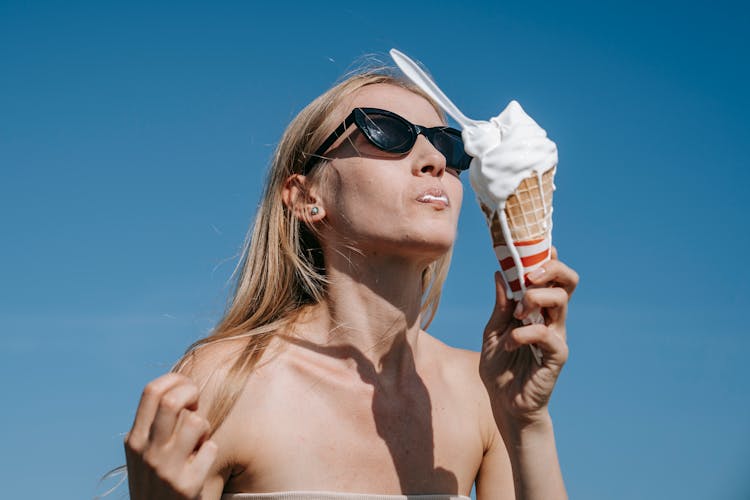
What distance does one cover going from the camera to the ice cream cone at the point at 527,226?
3.41 metres

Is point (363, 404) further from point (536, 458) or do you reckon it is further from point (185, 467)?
point (185, 467)

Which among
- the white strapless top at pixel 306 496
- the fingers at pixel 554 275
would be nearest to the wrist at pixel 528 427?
the fingers at pixel 554 275

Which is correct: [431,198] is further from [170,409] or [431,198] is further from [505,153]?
[170,409]

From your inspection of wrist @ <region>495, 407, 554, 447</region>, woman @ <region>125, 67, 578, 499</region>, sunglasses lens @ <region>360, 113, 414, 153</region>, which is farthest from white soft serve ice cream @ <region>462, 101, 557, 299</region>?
sunglasses lens @ <region>360, 113, 414, 153</region>

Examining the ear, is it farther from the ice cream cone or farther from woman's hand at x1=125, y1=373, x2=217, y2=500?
woman's hand at x1=125, y1=373, x2=217, y2=500

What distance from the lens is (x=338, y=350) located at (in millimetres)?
4469

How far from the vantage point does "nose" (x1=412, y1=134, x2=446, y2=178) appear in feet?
14.3

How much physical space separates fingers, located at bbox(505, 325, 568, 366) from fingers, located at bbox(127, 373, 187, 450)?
1.41 metres

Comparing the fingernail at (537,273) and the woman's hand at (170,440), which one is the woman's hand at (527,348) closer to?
the fingernail at (537,273)

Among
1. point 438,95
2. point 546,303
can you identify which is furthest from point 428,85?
point 546,303

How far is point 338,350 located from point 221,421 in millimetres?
842

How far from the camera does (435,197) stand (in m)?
4.16

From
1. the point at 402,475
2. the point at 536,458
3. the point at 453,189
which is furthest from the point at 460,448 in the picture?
the point at 453,189

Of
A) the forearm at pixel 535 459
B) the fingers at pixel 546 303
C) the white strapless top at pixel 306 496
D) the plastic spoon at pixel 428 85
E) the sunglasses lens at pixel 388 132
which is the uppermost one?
the plastic spoon at pixel 428 85
